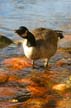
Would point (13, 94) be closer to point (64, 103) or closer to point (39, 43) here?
point (64, 103)

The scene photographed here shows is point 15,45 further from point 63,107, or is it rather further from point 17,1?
point 17,1

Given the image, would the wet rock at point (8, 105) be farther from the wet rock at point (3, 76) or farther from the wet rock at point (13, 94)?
the wet rock at point (3, 76)

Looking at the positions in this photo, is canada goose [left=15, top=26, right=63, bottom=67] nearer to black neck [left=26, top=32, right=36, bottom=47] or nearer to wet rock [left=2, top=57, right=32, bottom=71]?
black neck [left=26, top=32, right=36, bottom=47]

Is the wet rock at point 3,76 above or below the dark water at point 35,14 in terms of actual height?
above

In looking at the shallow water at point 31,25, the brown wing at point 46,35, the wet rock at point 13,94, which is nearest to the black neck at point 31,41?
the brown wing at point 46,35

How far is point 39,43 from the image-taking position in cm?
835

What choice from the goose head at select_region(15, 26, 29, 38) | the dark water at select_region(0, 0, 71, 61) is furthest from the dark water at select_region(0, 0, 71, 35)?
the goose head at select_region(15, 26, 29, 38)

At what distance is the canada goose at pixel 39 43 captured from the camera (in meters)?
8.02

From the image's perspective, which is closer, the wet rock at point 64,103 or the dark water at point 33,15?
the wet rock at point 64,103

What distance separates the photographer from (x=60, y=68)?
8.76m

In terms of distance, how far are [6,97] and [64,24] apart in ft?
21.7

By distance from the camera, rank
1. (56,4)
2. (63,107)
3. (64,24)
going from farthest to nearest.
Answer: (56,4) < (64,24) < (63,107)

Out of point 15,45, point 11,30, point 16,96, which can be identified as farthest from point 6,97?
point 11,30

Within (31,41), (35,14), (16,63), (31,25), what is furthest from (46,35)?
(35,14)
